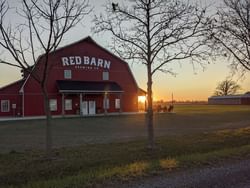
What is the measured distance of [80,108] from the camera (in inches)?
1950

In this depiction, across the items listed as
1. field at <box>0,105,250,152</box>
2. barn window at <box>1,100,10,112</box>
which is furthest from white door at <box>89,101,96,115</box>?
field at <box>0,105,250,152</box>

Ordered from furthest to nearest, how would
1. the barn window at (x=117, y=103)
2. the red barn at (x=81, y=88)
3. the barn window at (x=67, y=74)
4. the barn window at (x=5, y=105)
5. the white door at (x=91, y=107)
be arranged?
the barn window at (x=117, y=103) → the white door at (x=91, y=107) → the barn window at (x=67, y=74) → the red barn at (x=81, y=88) → the barn window at (x=5, y=105)

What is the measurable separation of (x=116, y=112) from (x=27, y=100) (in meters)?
13.5

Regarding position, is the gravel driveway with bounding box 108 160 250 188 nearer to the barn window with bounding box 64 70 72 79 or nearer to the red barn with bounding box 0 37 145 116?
the red barn with bounding box 0 37 145 116

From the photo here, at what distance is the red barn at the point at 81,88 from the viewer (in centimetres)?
4669

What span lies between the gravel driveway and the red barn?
3761 cm

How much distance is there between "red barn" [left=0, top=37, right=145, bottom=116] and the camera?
4669 centimetres

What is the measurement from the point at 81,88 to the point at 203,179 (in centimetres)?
4193

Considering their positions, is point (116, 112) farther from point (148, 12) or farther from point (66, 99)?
point (148, 12)

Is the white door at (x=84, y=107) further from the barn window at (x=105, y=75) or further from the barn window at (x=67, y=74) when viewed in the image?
the barn window at (x=105, y=75)

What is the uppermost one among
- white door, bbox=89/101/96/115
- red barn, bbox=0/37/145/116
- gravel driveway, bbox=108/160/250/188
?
red barn, bbox=0/37/145/116

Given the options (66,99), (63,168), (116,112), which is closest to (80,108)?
(66,99)

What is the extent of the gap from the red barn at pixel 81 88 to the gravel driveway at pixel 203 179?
123ft

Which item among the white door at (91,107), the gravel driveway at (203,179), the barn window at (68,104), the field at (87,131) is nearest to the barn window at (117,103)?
the white door at (91,107)
